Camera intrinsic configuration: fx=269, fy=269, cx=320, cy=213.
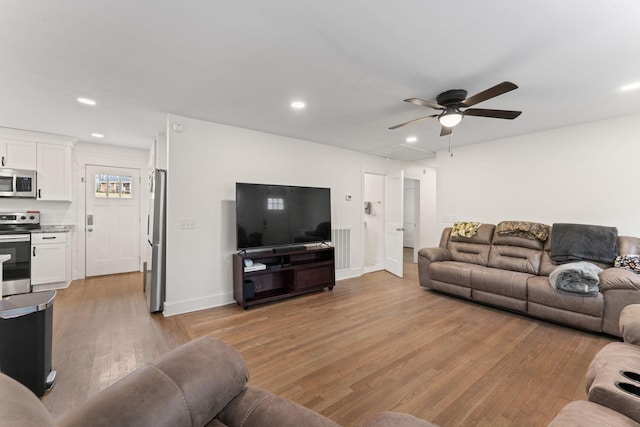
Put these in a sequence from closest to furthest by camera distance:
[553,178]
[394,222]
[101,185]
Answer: [553,178], [101,185], [394,222]

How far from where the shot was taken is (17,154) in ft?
13.5

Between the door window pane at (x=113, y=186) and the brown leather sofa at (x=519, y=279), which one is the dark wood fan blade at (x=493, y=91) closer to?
the brown leather sofa at (x=519, y=279)

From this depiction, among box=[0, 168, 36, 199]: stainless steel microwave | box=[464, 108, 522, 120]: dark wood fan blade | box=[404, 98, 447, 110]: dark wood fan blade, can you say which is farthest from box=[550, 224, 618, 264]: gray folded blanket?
box=[0, 168, 36, 199]: stainless steel microwave

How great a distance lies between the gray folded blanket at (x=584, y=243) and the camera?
3.26 m

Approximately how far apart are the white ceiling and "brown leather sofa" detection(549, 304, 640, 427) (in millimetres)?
2032

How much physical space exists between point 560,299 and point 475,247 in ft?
4.51

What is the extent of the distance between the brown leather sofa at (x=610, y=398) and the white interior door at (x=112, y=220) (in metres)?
6.30

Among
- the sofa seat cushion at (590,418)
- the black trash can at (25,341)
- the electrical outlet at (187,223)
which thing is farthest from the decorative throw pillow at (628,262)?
the black trash can at (25,341)

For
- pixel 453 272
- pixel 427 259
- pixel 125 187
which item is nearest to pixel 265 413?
pixel 453 272

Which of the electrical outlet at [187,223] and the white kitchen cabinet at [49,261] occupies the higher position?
the electrical outlet at [187,223]

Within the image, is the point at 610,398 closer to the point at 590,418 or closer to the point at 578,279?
the point at 590,418

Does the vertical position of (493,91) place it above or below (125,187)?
above

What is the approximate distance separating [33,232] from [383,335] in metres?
5.24

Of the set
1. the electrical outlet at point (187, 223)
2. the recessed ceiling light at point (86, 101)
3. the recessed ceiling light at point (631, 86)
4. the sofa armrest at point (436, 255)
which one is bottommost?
the sofa armrest at point (436, 255)
